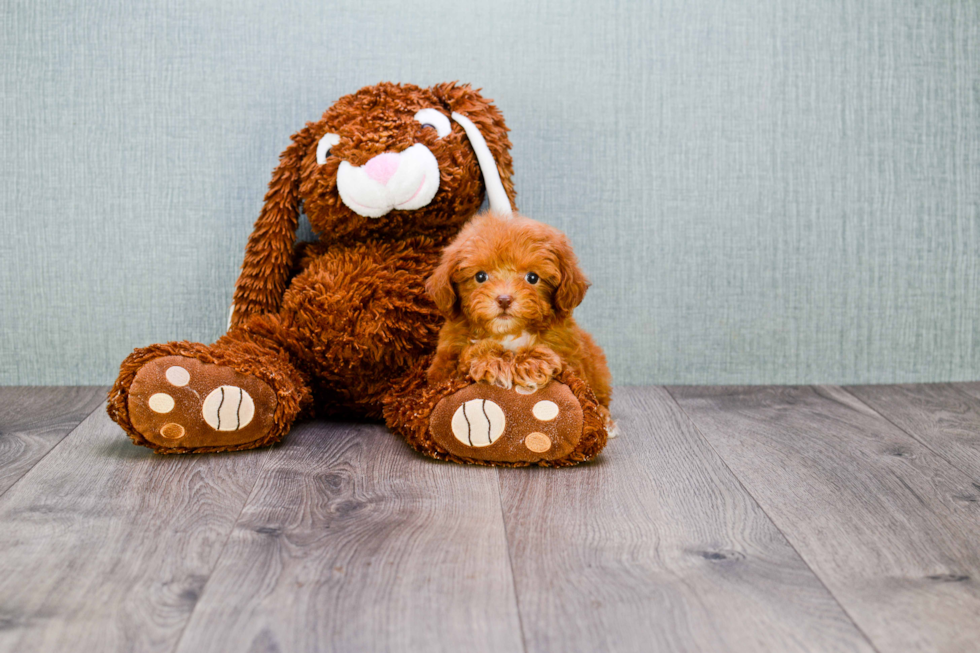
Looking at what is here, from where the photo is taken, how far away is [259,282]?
126cm

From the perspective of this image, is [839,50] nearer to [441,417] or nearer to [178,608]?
[441,417]

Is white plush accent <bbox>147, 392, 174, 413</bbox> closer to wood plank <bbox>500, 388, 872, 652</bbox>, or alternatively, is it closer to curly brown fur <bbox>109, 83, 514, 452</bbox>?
curly brown fur <bbox>109, 83, 514, 452</bbox>

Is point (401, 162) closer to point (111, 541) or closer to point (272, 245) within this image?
point (272, 245)

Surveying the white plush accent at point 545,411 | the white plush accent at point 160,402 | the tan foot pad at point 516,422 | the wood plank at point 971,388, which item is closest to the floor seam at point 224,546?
the white plush accent at point 160,402

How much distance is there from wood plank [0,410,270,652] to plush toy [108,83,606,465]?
0.26 ft

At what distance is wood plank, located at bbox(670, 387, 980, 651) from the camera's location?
0.70 meters

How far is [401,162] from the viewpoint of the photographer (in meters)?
1.15

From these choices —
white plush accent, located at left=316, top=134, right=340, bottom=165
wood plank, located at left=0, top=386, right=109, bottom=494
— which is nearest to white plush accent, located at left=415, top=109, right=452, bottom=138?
white plush accent, located at left=316, top=134, right=340, bottom=165

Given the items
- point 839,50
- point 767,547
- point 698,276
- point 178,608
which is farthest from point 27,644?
point 839,50

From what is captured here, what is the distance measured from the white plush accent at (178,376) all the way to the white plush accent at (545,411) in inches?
17.3

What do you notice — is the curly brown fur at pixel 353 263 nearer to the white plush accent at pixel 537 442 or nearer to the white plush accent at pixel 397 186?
the white plush accent at pixel 397 186

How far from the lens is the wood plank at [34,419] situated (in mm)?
1072

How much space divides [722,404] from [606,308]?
0.26 m

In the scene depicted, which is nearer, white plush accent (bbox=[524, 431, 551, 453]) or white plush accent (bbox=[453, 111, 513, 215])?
white plush accent (bbox=[524, 431, 551, 453])
